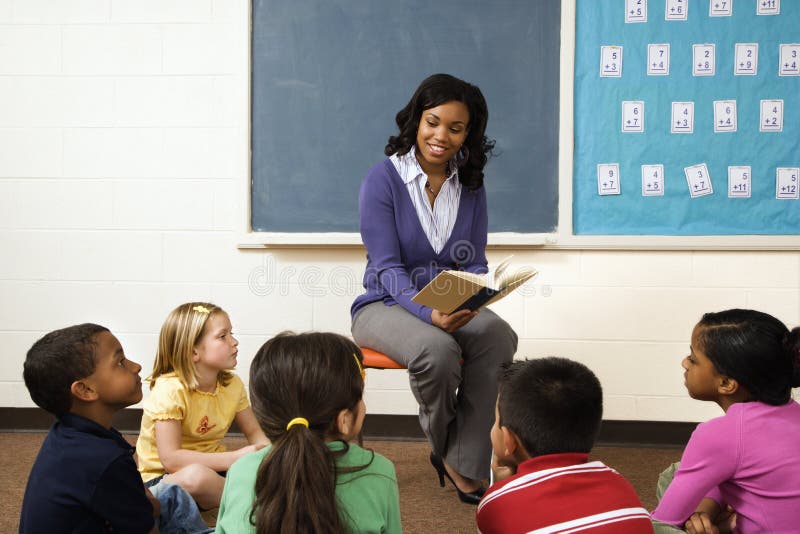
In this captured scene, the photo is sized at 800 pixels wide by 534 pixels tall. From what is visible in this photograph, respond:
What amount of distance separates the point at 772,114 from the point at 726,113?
171 mm

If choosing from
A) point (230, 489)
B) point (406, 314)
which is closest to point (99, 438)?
point (230, 489)

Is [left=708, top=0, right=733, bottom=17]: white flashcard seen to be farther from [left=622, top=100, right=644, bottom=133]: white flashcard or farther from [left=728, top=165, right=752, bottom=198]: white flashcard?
[left=728, top=165, right=752, bottom=198]: white flashcard

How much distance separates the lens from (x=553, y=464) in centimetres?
126

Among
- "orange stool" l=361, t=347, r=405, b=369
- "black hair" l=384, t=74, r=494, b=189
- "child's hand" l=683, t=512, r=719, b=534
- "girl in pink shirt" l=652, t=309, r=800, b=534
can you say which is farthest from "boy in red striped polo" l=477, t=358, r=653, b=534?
"black hair" l=384, t=74, r=494, b=189

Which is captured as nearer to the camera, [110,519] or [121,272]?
[110,519]

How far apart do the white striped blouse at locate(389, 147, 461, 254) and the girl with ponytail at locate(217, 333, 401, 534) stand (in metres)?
1.18

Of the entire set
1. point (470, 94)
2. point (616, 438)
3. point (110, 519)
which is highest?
point (470, 94)

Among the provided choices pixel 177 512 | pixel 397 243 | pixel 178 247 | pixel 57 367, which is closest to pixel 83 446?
pixel 57 367

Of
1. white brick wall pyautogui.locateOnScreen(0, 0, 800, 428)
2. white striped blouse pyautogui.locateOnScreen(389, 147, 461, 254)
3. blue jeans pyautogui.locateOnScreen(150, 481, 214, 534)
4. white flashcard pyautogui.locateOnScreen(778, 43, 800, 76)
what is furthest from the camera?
white brick wall pyautogui.locateOnScreen(0, 0, 800, 428)

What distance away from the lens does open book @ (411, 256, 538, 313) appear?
1.91 m

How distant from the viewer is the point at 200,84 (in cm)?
302

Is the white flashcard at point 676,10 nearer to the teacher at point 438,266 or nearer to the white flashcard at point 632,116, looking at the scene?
the white flashcard at point 632,116

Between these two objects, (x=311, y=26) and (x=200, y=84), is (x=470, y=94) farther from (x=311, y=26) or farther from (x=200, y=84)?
(x=200, y=84)

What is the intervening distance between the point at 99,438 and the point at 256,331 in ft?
5.30
